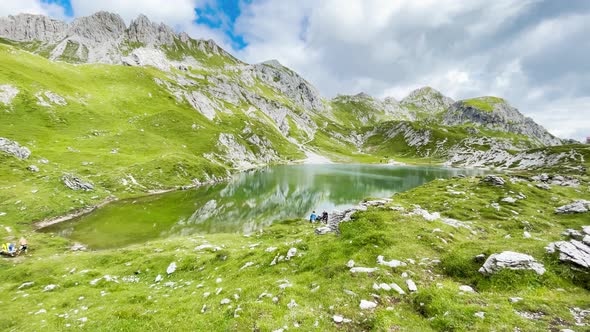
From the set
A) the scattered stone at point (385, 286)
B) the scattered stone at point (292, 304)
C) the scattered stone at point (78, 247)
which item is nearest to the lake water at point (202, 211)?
the scattered stone at point (78, 247)

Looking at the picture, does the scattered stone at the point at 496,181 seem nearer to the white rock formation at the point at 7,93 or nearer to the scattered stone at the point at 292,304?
the scattered stone at the point at 292,304

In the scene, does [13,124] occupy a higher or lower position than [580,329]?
higher

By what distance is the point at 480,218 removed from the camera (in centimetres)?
3484

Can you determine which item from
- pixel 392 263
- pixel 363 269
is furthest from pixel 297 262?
pixel 392 263

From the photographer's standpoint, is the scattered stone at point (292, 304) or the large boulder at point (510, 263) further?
the large boulder at point (510, 263)

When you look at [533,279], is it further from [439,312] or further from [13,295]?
[13,295]

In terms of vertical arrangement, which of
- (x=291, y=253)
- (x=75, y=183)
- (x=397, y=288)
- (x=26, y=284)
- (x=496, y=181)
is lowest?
(x=26, y=284)

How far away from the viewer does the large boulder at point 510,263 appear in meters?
14.6

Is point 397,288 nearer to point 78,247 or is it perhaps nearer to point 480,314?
point 480,314

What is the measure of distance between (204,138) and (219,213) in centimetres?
11733

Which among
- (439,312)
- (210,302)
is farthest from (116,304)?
(439,312)

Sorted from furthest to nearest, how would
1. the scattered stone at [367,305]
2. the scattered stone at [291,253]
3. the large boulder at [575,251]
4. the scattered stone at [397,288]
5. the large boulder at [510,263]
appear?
the scattered stone at [291,253]
the large boulder at [510,263]
the large boulder at [575,251]
the scattered stone at [397,288]
the scattered stone at [367,305]

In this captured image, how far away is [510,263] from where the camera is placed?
1474cm

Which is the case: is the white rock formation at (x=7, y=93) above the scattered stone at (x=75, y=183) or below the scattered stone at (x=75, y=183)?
above
